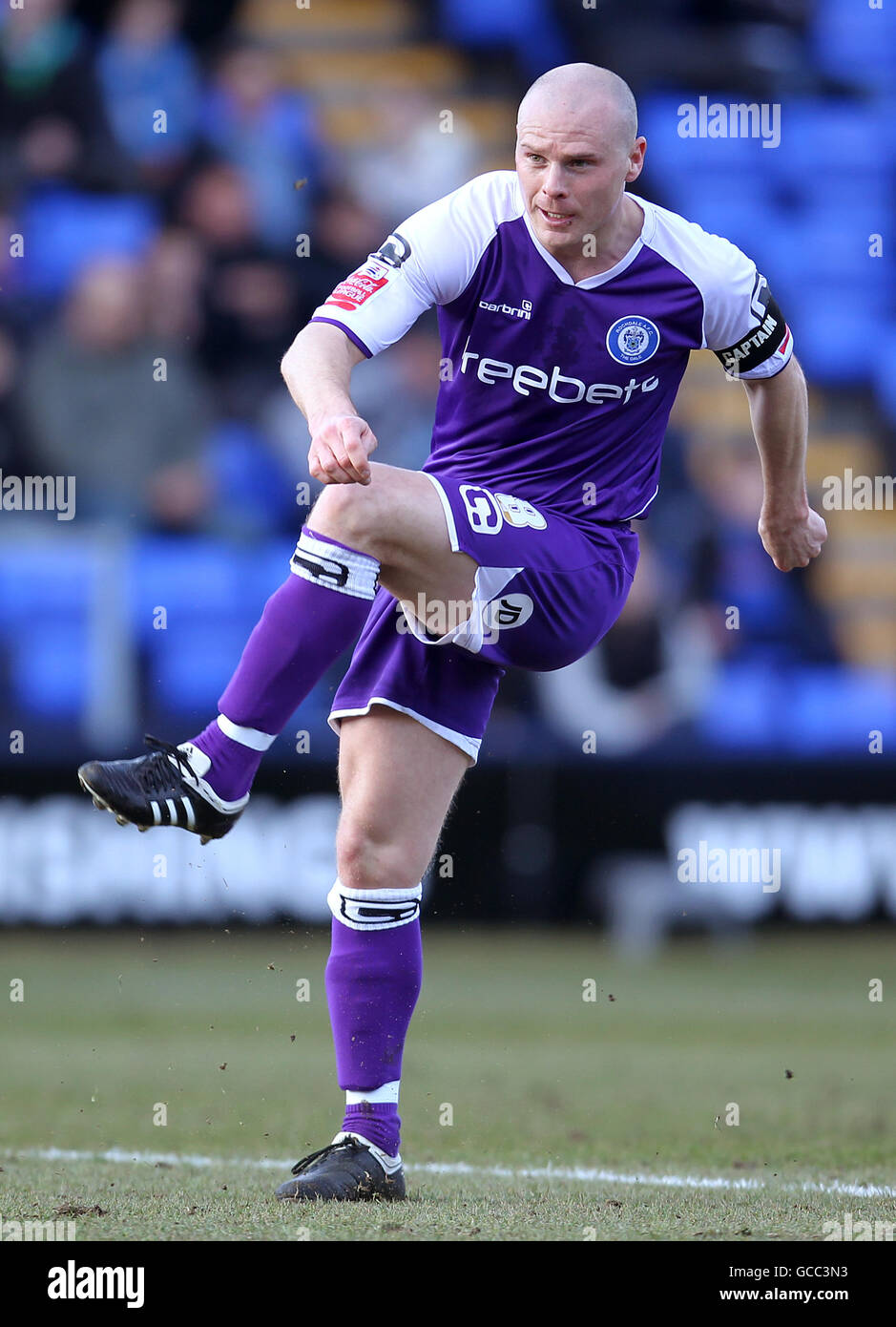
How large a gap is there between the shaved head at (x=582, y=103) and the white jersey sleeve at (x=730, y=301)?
332 millimetres

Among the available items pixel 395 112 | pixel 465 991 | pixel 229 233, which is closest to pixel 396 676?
pixel 465 991

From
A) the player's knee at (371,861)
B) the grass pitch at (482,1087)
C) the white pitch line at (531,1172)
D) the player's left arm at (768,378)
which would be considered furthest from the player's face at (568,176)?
the white pitch line at (531,1172)

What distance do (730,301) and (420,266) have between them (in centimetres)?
78

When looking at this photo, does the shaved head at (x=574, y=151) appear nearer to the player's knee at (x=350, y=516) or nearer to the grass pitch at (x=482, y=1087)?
the player's knee at (x=350, y=516)

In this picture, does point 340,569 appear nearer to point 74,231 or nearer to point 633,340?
point 633,340

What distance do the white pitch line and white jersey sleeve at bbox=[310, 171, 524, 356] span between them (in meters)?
2.19

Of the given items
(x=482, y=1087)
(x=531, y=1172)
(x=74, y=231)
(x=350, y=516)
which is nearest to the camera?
(x=350, y=516)

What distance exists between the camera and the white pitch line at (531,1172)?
14.9 feet

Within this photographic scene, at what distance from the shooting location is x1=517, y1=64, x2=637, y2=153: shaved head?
409 centimetres

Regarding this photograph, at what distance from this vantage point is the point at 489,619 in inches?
162
